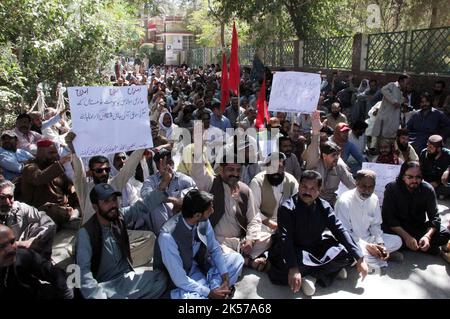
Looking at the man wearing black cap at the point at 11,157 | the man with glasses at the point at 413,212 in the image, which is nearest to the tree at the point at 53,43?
the man wearing black cap at the point at 11,157

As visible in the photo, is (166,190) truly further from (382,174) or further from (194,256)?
(382,174)

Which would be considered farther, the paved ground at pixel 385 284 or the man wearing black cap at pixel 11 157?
the man wearing black cap at pixel 11 157

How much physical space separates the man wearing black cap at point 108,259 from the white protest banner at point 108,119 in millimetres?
521

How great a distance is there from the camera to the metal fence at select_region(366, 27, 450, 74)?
32.9ft

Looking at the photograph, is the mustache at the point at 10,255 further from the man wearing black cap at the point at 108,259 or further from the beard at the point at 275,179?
the beard at the point at 275,179

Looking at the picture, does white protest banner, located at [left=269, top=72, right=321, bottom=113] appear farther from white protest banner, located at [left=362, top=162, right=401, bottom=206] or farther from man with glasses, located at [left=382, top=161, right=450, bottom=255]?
man with glasses, located at [left=382, top=161, right=450, bottom=255]

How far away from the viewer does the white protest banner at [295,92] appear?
5.34m

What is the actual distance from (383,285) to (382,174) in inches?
58.4

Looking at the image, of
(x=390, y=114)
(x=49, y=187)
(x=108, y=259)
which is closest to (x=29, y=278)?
(x=108, y=259)

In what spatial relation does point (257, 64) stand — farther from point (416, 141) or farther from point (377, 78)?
point (416, 141)

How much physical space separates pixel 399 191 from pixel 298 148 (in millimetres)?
2017

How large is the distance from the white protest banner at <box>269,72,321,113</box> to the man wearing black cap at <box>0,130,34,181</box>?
3372 millimetres

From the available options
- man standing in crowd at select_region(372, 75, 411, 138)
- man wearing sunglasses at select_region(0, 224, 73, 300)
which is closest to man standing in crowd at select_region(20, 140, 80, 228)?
man wearing sunglasses at select_region(0, 224, 73, 300)

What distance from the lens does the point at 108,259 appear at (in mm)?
3240
